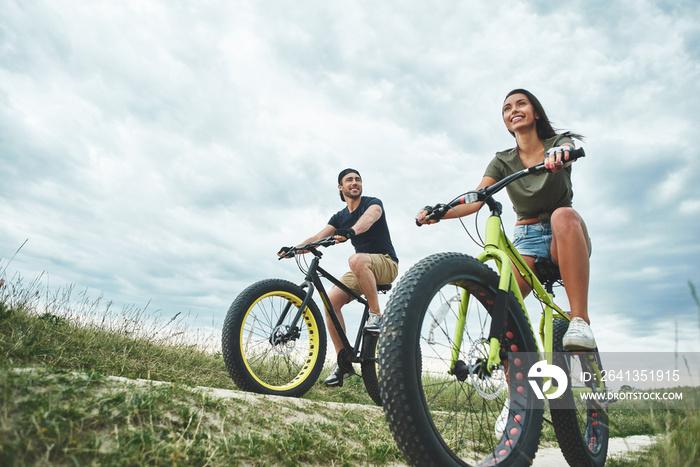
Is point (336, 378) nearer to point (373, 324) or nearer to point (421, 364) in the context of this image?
point (373, 324)

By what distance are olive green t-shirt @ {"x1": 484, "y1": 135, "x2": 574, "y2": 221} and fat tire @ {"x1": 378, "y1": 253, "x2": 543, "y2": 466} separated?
115 centimetres

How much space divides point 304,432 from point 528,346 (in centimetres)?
141

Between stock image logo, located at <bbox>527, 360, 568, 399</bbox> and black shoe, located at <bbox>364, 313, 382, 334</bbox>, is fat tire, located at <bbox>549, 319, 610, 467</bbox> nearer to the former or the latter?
stock image logo, located at <bbox>527, 360, 568, 399</bbox>

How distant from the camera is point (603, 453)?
10.2ft

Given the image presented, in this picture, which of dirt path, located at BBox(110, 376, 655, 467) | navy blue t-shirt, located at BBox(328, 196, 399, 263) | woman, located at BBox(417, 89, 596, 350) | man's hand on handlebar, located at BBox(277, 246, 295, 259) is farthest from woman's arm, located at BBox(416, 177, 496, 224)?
man's hand on handlebar, located at BBox(277, 246, 295, 259)

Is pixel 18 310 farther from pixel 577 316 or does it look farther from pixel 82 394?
pixel 577 316

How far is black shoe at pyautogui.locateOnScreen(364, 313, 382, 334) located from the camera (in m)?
4.81

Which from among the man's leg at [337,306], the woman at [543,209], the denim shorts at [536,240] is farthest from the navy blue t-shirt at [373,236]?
the denim shorts at [536,240]

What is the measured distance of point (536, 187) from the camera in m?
3.13

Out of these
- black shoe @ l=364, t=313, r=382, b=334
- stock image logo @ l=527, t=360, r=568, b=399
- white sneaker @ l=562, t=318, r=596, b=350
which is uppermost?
black shoe @ l=364, t=313, r=382, b=334

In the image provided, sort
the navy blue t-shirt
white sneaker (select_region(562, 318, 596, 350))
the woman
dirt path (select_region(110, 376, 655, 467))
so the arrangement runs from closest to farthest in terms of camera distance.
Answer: white sneaker (select_region(562, 318, 596, 350))
the woman
dirt path (select_region(110, 376, 655, 467))
the navy blue t-shirt

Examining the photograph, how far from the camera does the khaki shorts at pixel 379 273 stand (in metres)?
5.04

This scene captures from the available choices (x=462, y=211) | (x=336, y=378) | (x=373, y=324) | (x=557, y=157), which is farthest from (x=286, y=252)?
(x=557, y=157)

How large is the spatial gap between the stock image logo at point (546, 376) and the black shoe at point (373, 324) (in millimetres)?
2451
